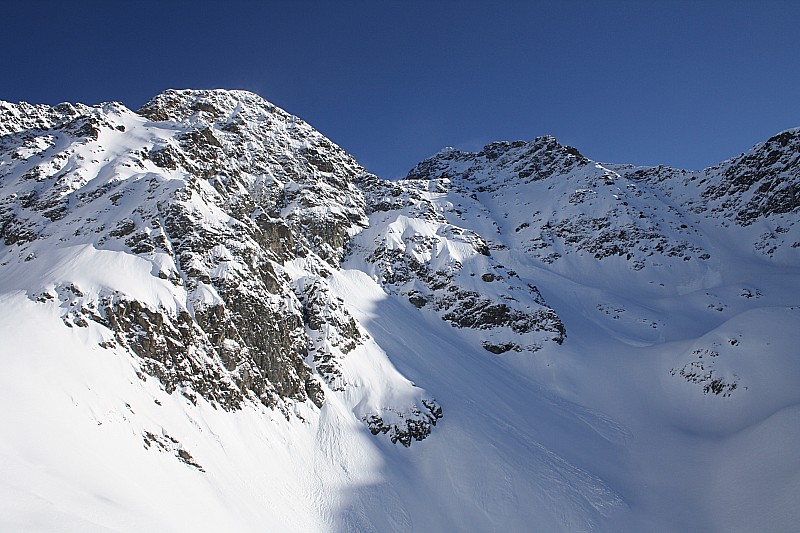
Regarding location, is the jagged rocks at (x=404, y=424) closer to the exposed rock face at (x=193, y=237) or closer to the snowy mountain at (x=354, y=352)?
the snowy mountain at (x=354, y=352)

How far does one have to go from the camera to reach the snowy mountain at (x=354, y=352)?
86.6 feet

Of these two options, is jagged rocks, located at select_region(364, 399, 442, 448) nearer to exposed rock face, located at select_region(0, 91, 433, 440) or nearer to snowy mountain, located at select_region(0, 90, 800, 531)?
snowy mountain, located at select_region(0, 90, 800, 531)

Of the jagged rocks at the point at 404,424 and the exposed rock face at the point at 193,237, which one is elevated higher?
the exposed rock face at the point at 193,237

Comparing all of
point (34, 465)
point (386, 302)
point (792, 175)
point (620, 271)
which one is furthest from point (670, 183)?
point (34, 465)

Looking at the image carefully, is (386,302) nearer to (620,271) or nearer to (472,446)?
(472,446)

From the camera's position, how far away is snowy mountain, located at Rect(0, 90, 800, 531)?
26406 mm

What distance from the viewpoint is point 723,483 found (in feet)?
118

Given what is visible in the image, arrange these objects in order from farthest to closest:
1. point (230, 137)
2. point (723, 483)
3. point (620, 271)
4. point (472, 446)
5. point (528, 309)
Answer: point (230, 137) → point (620, 271) → point (528, 309) → point (472, 446) → point (723, 483)

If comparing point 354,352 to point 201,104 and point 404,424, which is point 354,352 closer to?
point 404,424

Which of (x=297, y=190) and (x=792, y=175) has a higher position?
(x=792, y=175)

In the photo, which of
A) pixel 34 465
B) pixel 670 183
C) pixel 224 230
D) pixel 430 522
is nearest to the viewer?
pixel 34 465

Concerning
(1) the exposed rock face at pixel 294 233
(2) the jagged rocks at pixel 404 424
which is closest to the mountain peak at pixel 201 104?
(1) the exposed rock face at pixel 294 233

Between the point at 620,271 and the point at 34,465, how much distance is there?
7844 cm

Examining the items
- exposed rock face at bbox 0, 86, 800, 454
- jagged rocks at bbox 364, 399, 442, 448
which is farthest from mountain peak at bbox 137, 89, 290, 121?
jagged rocks at bbox 364, 399, 442, 448
